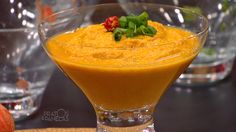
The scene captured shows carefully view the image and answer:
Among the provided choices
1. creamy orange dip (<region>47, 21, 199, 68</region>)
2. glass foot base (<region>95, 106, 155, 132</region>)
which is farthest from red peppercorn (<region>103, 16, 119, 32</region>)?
glass foot base (<region>95, 106, 155, 132</region>)

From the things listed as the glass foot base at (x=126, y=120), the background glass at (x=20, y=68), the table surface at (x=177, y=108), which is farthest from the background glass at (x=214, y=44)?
the glass foot base at (x=126, y=120)

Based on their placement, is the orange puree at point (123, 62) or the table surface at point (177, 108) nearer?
the orange puree at point (123, 62)

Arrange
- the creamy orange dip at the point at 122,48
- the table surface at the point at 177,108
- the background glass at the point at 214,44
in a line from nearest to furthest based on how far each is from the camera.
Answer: the creamy orange dip at the point at 122,48
the table surface at the point at 177,108
the background glass at the point at 214,44

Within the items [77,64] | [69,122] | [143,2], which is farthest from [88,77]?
[143,2]

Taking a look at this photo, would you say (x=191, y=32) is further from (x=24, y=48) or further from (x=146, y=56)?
(x=24, y=48)

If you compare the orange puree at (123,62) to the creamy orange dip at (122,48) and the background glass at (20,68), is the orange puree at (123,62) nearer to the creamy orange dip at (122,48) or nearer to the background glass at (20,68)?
the creamy orange dip at (122,48)

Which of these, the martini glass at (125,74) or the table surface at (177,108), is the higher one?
the martini glass at (125,74)

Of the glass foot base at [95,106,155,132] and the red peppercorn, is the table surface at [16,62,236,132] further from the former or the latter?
the red peppercorn

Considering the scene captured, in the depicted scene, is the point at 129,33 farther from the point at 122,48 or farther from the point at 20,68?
the point at 20,68
